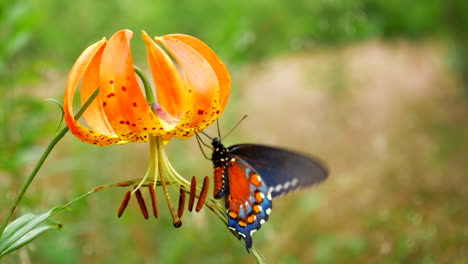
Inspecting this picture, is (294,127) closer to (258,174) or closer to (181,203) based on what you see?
(258,174)

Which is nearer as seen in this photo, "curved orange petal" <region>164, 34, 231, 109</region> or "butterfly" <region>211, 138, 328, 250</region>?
"curved orange petal" <region>164, 34, 231, 109</region>

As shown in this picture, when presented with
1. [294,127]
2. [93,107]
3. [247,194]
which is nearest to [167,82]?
[93,107]

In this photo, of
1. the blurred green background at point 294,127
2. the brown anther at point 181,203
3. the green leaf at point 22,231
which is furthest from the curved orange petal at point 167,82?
the blurred green background at point 294,127

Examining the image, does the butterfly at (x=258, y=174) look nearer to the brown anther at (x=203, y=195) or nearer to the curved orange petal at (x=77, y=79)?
the brown anther at (x=203, y=195)

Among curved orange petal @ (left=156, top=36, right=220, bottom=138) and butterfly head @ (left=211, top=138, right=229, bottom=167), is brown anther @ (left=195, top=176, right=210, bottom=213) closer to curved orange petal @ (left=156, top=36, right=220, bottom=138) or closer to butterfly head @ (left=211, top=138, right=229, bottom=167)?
curved orange petal @ (left=156, top=36, right=220, bottom=138)

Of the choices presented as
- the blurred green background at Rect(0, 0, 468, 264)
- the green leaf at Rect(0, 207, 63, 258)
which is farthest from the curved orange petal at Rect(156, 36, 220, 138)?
the blurred green background at Rect(0, 0, 468, 264)

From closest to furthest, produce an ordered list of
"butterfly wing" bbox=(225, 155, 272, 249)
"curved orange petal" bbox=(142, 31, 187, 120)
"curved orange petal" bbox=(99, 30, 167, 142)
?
"curved orange petal" bbox=(99, 30, 167, 142) → "curved orange petal" bbox=(142, 31, 187, 120) → "butterfly wing" bbox=(225, 155, 272, 249)

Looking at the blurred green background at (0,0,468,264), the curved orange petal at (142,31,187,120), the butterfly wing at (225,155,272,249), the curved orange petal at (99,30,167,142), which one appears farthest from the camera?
the blurred green background at (0,0,468,264)
